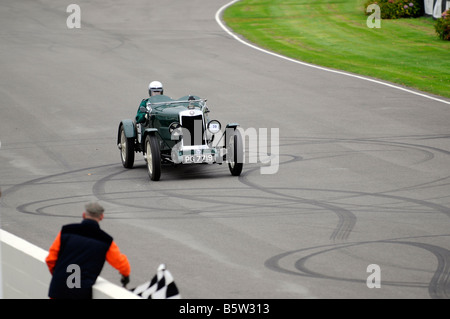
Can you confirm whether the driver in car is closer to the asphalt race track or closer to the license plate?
the asphalt race track

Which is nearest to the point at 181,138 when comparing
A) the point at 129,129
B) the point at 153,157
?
the point at 153,157

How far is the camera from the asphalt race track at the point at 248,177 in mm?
8930

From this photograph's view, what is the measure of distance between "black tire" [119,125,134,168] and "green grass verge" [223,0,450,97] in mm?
11118

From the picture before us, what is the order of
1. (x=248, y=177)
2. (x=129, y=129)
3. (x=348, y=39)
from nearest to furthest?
(x=248, y=177) < (x=129, y=129) < (x=348, y=39)

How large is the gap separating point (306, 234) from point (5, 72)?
759 inches

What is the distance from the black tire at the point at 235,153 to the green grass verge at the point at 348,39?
10.7 meters

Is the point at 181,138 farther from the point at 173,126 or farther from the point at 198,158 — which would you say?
the point at 198,158

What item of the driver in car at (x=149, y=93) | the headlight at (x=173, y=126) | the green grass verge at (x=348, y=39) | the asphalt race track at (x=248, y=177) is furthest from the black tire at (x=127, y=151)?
the green grass verge at (x=348, y=39)

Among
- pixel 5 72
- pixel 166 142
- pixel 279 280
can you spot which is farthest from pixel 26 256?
pixel 5 72

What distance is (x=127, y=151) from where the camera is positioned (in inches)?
594

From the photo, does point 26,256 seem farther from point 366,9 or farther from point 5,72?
point 366,9

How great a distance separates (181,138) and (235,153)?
110 cm

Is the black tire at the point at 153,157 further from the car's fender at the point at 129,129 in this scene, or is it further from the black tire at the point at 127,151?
the car's fender at the point at 129,129
